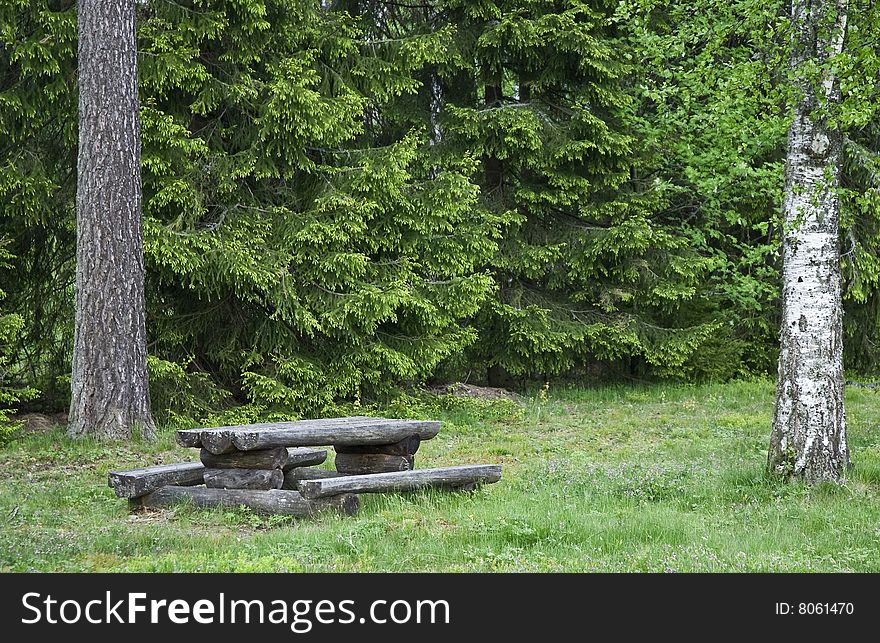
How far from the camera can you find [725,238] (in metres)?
19.2

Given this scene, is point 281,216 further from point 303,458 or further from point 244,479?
point 244,479

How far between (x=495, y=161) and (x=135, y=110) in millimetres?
7804

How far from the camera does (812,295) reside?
8.91 m

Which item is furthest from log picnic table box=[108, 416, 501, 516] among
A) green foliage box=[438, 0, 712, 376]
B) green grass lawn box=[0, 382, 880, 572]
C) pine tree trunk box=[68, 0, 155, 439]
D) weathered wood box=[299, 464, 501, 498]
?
green foliage box=[438, 0, 712, 376]

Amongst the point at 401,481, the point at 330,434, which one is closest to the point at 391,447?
the point at 401,481

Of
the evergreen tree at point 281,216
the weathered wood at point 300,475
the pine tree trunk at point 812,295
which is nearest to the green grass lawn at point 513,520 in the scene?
the pine tree trunk at point 812,295

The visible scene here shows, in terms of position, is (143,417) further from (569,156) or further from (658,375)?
(658,375)

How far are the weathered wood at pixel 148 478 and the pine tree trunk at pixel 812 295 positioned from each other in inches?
221

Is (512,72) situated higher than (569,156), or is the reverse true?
(512,72)

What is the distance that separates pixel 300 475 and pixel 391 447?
0.98m

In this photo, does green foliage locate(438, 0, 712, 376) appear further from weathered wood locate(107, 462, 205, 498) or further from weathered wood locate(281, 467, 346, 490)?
weathered wood locate(107, 462, 205, 498)

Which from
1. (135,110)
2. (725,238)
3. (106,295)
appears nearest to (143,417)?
(106,295)

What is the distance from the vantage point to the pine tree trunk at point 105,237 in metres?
12.2

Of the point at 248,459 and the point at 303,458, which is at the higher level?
the point at 248,459
